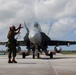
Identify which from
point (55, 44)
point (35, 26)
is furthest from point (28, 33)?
point (55, 44)

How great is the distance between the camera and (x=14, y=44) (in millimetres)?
15742

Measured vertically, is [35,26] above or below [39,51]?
above

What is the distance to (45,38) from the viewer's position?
29.6 m

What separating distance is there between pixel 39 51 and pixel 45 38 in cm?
197

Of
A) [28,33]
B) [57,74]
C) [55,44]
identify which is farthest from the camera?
[55,44]

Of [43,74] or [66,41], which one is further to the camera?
[66,41]

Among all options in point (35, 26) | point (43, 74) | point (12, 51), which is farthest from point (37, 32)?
point (43, 74)

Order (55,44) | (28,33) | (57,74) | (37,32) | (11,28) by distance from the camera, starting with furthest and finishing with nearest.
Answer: (55,44), (28,33), (37,32), (11,28), (57,74)

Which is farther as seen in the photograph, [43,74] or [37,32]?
[37,32]

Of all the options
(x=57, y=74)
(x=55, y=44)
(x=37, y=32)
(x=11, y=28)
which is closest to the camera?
(x=57, y=74)

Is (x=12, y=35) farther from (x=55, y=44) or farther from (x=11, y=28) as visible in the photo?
(x=55, y=44)

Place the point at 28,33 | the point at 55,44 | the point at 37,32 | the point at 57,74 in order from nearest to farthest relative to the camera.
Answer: the point at 57,74 → the point at 37,32 → the point at 28,33 → the point at 55,44

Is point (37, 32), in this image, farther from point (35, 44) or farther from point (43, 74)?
point (43, 74)

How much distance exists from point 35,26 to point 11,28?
40.1ft
